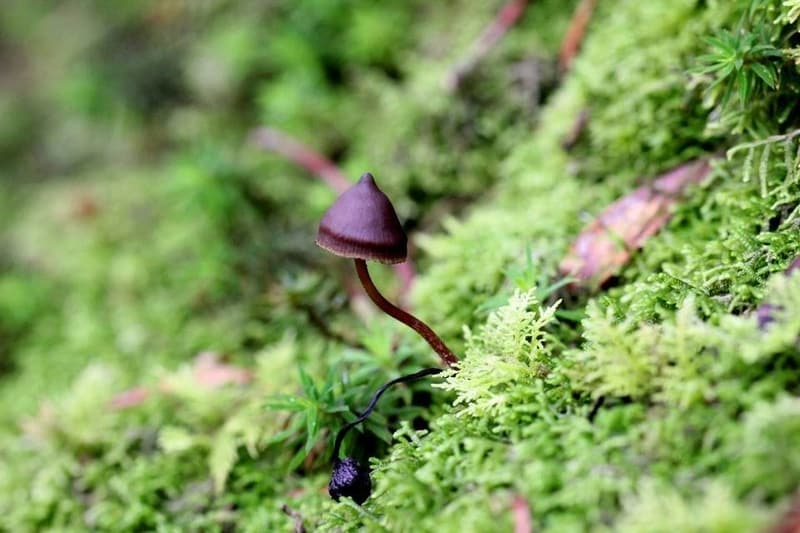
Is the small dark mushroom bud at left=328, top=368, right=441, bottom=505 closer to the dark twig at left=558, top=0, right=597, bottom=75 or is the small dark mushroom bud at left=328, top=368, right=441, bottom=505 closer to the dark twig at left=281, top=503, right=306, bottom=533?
the dark twig at left=281, top=503, right=306, bottom=533

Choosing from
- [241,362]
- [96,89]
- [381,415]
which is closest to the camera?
[381,415]

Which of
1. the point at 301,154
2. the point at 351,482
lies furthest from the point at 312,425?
the point at 301,154

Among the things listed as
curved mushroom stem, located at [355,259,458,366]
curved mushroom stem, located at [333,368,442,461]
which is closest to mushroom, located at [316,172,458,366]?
curved mushroom stem, located at [355,259,458,366]

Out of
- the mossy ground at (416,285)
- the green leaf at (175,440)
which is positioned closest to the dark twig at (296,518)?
the mossy ground at (416,285)

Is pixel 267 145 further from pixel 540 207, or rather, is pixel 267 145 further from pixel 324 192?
pixel 540 207

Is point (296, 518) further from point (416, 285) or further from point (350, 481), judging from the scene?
point (416, 285)

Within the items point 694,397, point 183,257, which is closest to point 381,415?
point 694,397
